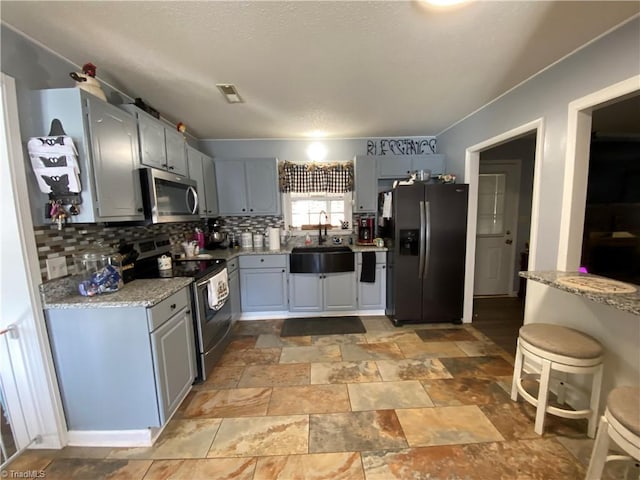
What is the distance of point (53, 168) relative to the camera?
1385 millimetres

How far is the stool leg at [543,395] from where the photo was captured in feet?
4.87

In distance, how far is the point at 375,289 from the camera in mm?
3270

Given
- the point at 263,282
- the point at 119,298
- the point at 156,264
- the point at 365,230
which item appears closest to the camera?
the point at 119,298

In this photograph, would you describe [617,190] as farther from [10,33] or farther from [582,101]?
[10,33]

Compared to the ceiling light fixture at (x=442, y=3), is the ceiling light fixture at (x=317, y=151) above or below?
below

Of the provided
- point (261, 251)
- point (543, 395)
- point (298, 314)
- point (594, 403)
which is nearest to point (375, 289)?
point (298, 314)

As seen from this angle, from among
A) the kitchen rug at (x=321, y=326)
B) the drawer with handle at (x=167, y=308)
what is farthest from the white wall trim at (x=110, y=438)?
the kitchen rug at (x=321, y=326)

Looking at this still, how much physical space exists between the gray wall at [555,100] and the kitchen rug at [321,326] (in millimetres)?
1912

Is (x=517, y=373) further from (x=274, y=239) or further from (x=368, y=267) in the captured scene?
(x=274, y=239)

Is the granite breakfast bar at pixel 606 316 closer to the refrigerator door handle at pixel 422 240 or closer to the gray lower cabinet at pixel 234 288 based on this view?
the refrigerator door handle at pixel 422 240

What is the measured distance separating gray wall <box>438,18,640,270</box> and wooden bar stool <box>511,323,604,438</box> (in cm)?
59

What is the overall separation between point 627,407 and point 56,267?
118 inches

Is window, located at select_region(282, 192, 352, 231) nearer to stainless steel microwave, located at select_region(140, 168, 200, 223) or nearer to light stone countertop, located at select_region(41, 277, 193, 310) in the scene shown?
stainless steel microwave, located at select_region(140, 168, 200, 223)

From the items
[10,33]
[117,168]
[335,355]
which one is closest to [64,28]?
[10,33]
